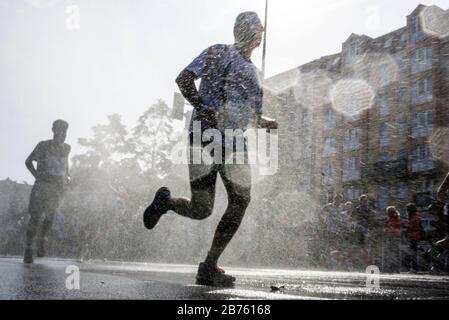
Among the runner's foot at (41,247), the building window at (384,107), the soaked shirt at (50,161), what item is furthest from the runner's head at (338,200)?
the building window at (384,107)

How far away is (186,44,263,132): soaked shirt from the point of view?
4039 mm

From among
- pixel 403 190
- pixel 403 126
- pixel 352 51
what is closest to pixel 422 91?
pixel 403 126

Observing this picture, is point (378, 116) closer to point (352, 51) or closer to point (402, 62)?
point (402, 62)

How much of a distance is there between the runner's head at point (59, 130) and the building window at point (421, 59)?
37.0 m

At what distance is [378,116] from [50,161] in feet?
133

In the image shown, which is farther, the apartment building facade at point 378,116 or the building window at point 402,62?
the building window at point 402,62

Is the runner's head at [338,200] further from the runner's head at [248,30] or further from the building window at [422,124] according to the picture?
the building window at [422,124]

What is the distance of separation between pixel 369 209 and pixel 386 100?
3453 centimetres

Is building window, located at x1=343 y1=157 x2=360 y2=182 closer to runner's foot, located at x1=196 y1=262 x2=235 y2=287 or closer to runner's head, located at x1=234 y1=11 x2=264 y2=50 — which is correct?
runner's head, located at x1=234 y1=11 x2=264 y2=50

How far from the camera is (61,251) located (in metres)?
14.3

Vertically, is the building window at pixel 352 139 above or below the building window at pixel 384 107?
below

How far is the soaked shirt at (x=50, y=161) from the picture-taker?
7.51 m

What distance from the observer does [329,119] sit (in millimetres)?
50906
